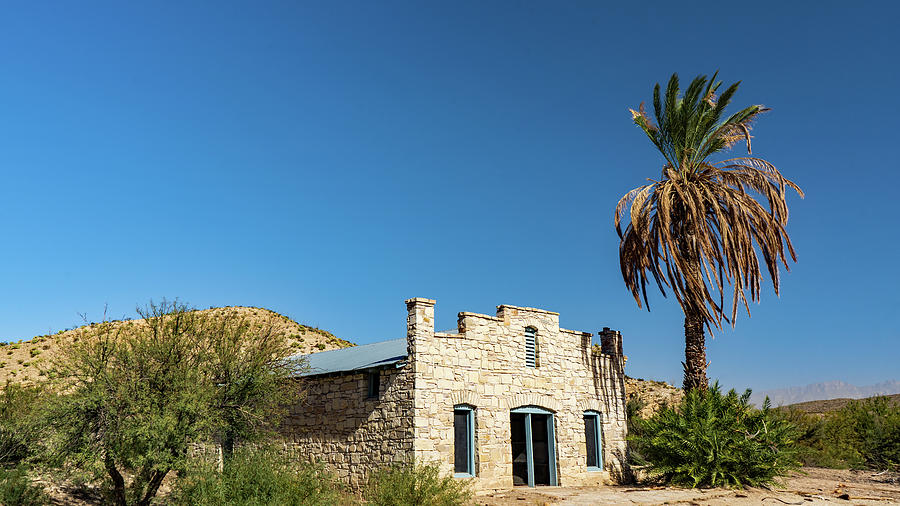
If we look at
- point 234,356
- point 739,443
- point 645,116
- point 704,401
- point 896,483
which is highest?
point 645,116

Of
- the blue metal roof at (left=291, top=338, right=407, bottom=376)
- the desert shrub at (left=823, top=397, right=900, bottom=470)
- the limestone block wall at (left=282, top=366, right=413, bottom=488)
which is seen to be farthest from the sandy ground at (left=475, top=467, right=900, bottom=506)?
the desert shrub at (left=823, top=397, right=900, bottom=470)

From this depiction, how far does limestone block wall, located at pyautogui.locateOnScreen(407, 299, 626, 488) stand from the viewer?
18.0 m

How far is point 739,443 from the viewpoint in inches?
742

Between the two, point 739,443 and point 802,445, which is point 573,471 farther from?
point 802,445

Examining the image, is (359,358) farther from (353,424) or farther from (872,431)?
(872,431)

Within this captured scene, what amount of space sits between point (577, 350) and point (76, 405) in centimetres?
1488

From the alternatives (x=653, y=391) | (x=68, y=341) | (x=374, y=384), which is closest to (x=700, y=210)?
(x=374, y=384)

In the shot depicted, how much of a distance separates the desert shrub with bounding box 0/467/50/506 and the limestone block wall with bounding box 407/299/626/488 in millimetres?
10078

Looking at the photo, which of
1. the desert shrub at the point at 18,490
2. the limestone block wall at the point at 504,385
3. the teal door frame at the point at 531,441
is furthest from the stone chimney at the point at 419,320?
the desert shrub at the point at 18,490

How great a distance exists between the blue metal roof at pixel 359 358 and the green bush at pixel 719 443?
864 centimetres

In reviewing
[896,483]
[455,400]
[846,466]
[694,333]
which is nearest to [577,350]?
[694,333]

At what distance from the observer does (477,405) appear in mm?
18719

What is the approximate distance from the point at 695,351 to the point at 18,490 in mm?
20110

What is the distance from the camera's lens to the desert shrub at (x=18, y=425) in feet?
48.8
